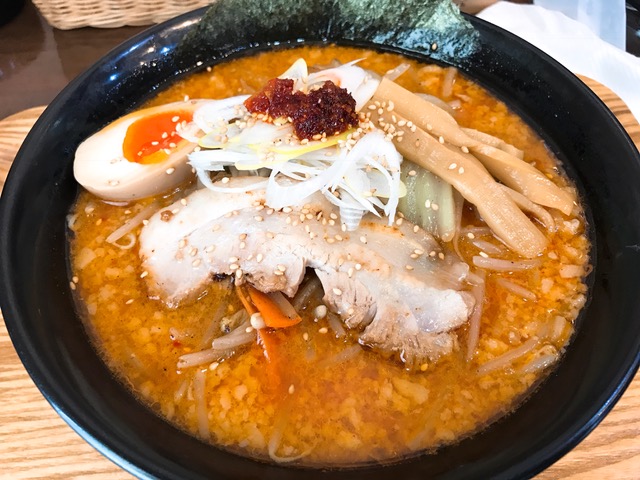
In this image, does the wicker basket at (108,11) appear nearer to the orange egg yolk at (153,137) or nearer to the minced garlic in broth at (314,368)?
the orange egg yolk at (153,137)

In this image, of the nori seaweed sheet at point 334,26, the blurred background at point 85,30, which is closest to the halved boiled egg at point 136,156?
the nori seaweed sheet at point 334,26

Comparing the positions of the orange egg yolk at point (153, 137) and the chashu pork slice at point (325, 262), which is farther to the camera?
the orange egg yolk at point (153, 137)

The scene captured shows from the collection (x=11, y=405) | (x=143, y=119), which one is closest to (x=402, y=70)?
(x=143, y=119)

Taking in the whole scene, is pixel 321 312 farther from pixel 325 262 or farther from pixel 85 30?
pixel 85 30

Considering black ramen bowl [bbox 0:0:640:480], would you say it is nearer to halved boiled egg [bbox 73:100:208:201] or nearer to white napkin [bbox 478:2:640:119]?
halved boiled egg [bbox 73:100:208:201]

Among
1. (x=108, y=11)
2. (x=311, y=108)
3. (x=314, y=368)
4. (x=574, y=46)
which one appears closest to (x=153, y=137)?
(x=311, y=108)

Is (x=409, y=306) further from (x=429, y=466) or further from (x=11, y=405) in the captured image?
(x=11, y=405)
